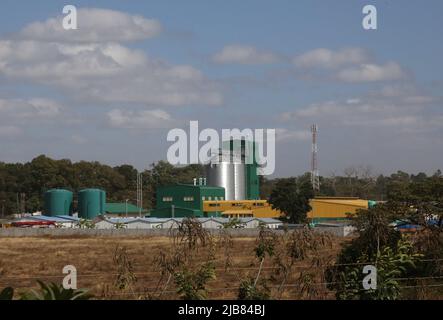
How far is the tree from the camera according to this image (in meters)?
72.6

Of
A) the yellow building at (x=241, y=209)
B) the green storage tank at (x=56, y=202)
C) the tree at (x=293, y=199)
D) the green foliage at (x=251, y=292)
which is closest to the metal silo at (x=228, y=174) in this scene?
the yellow building at (x=241, y=209)

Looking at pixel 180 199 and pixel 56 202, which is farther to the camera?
pixel 56 202

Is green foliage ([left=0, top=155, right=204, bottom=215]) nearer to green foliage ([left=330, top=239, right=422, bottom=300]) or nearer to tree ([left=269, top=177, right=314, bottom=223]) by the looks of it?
tree ([left=269, top=177, right=314, bottom=223])

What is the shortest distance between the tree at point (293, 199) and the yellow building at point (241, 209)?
10302 millimetres

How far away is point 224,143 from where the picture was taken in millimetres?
101125

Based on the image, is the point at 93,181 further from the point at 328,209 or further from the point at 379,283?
the point at 379,283

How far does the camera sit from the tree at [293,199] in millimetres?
72562

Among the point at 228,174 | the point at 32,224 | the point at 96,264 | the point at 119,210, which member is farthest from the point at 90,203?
the point at 96,264

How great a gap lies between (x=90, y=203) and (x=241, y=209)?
2157 cm

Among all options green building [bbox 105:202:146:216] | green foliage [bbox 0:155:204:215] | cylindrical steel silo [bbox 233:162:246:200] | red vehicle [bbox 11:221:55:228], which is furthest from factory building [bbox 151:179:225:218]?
green foliage [bbox 0:155:204:215]

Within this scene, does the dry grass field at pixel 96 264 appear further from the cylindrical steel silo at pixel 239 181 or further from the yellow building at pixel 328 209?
the cylindrical steel silo at pixel 239 181

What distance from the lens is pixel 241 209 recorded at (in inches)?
3509

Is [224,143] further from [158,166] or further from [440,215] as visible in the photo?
[440,215]
